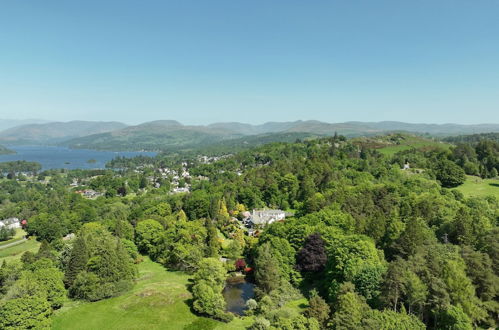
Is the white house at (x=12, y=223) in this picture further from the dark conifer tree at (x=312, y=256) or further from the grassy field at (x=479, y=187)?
the grassy field at (x=479, y=187)

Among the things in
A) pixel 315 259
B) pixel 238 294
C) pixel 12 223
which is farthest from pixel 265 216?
pixel 12 223

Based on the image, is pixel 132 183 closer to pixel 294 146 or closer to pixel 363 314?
pixel 294 146

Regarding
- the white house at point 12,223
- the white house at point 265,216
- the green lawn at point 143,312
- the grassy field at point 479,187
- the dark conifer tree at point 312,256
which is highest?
the grassy field at point 479,187

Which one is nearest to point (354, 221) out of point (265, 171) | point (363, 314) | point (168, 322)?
point (363, 314)

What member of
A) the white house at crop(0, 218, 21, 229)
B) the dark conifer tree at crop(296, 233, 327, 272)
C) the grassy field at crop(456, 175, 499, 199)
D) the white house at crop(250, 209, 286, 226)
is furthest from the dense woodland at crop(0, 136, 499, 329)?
the white house at crop(0, 218, 21, 229)

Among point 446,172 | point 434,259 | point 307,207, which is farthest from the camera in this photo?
point 446,172

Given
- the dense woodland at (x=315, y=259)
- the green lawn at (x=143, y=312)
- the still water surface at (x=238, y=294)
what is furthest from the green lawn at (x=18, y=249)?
the still water surface at (x=238, y=294)

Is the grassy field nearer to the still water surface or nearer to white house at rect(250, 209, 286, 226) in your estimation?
white house at rect(250, 209, 286, 226)
